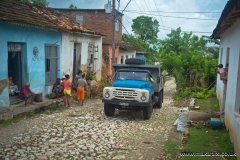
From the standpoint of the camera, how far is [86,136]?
7242 mm

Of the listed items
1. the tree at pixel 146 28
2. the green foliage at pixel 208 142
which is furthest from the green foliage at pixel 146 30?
the green foliage at pixel 208 142

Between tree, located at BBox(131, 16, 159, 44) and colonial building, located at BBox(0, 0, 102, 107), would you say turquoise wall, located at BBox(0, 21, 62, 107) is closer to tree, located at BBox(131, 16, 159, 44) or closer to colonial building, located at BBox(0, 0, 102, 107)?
colonial building, located at BBox(0, 0, 102, 107)

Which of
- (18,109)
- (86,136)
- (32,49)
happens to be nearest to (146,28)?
(32,49)

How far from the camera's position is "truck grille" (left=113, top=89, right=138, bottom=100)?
9.23 meters

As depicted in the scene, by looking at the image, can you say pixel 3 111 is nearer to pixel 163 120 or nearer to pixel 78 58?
pixel 163 120

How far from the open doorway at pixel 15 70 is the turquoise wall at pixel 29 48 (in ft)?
0.57

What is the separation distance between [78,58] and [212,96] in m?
8.43

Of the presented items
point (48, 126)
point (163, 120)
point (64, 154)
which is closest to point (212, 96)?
point (163, 120)

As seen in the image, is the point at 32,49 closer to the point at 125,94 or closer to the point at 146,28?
the point at 125,94

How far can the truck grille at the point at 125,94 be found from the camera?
9.23 m

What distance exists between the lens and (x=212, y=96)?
14.6 metres

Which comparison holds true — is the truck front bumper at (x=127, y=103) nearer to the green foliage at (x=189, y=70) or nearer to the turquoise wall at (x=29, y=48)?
the turquoise wall at (x=29, y=48)

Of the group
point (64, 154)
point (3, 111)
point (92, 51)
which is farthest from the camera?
point (92, 51)

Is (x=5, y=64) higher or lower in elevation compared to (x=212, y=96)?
higher
